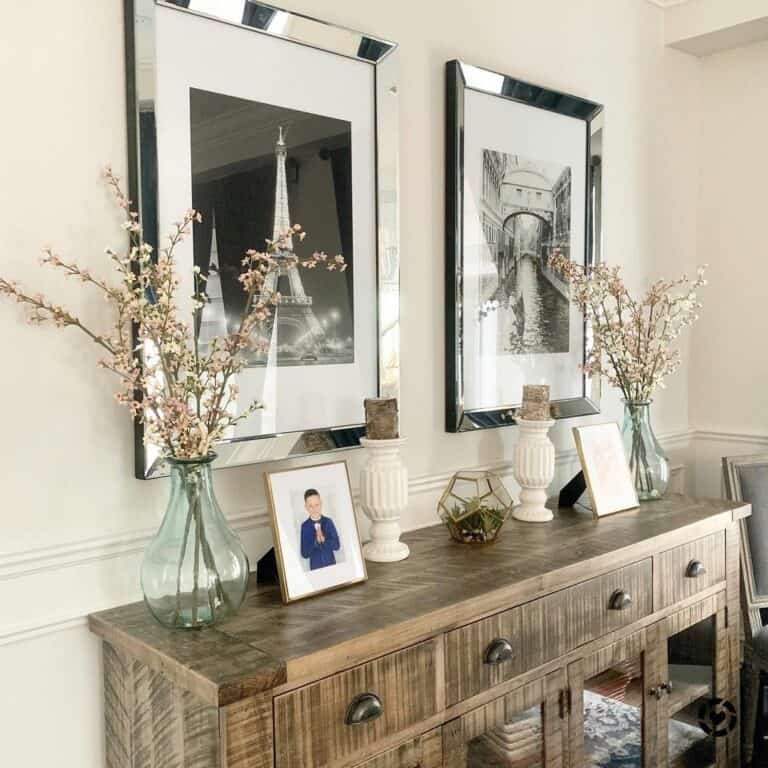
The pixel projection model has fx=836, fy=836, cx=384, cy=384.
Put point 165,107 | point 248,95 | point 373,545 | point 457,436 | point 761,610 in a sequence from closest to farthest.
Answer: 1. point 165,107
2. point 248,95
3. point 373,545
4. point 457,436
5. point 761,610

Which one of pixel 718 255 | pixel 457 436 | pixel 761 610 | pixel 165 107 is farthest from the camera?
pixel 718 255

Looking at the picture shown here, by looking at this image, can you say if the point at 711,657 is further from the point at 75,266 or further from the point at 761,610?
the point at 75,266

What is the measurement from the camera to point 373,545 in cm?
186

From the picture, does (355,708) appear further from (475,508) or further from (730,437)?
(730,437)

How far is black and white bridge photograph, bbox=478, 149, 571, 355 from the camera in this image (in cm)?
228

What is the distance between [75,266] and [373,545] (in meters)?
0.86

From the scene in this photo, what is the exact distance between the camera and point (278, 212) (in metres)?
1.80

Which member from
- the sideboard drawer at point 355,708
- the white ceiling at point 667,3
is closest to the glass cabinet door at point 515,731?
the sideboard drawer at point 355,708

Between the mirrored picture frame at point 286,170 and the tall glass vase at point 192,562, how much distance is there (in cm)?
17

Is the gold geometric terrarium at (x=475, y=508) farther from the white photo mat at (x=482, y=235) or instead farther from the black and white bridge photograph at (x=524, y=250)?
the black and white bridge photograph at (x=524, y=250)

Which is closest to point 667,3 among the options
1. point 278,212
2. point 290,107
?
point 290,107

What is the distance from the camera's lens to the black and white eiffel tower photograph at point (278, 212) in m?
1.68

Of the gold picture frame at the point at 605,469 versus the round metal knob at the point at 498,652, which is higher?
the gold picture frame at the point at 605,469

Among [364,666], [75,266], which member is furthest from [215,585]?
[75,266]
